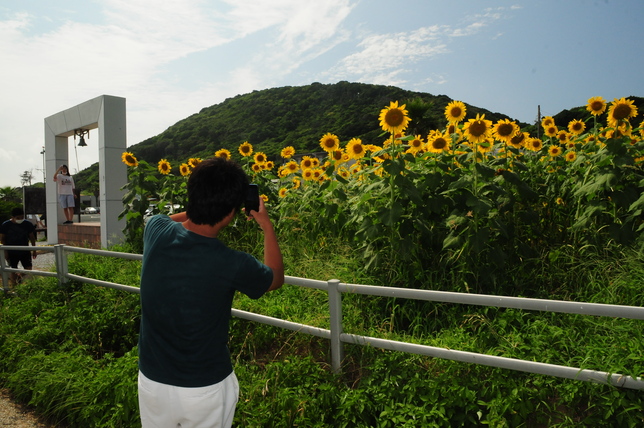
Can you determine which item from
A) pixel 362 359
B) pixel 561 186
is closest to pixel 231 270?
pixel 362 359

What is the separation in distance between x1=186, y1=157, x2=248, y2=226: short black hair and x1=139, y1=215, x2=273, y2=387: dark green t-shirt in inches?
4.1

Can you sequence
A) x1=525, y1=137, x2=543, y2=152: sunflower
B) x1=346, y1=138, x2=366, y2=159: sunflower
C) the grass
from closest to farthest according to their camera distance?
the grass → x1=346, y1=138, x2=366, y2=159: sunflower → x1=525, y1=137, x2=543, y2=152: sunflower

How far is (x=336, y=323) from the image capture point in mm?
Answer: 3500

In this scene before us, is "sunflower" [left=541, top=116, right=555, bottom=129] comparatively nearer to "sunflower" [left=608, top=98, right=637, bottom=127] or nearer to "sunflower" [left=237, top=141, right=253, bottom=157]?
"sunflower" [left=608, top=98, right=637, bottom=127]

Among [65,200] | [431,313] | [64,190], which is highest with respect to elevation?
[64,190]

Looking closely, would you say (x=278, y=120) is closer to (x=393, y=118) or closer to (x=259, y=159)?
(x=259, y=159)

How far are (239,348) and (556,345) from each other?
8.43 feet

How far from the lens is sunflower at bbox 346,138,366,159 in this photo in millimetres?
5602

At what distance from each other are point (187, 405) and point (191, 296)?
449 mm

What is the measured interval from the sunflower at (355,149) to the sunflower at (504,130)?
1.51 metres

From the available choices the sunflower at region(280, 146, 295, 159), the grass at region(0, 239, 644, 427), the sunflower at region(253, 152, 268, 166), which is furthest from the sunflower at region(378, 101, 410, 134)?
the sunflower at region(280, 146, 295, 159)

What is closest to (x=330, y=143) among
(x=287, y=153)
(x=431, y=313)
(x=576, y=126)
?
(x=287, y=153)

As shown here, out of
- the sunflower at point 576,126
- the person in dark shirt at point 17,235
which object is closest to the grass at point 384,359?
the sunflower at point 576,126

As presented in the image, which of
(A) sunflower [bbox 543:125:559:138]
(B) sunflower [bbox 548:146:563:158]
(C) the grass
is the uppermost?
(A) sunflower [bbox 543:125:559:138]
